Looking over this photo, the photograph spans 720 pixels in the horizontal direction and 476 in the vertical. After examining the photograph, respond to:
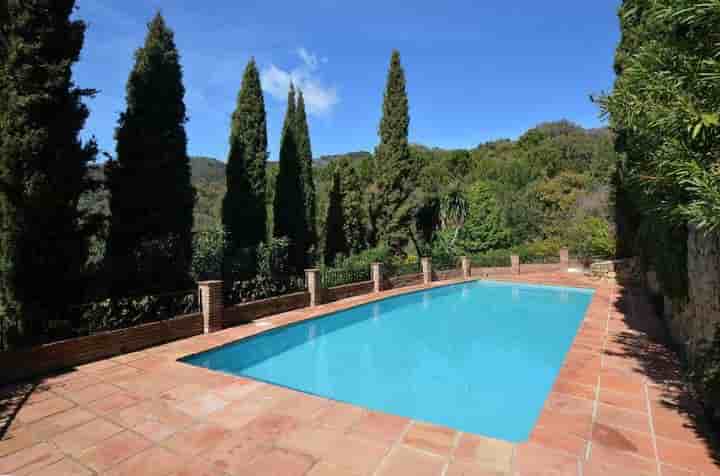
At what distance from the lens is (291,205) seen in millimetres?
14078

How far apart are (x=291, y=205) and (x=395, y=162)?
684 cm

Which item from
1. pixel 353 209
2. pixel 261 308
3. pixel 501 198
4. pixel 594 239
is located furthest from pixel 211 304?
pixel 501 198

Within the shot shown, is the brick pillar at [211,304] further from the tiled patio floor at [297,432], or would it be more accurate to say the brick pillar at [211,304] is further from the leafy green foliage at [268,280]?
the tiled patio floor at [297,432]

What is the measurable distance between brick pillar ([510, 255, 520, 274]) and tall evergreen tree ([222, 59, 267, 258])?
14.8 metres

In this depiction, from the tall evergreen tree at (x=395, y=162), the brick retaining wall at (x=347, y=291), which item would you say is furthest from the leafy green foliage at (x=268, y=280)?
the tall evergreen tree at (x=395, y=162)

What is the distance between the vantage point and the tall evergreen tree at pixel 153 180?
822cm

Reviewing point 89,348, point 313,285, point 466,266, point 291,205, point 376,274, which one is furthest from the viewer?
point 466,266

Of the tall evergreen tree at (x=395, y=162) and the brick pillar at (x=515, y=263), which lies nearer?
the tall evergreen tree at (x=395, y=162)

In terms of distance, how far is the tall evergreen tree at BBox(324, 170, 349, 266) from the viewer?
1938 centimetres

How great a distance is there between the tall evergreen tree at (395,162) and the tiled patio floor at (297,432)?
13280 millimetres

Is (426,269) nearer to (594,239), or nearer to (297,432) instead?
(594,239)

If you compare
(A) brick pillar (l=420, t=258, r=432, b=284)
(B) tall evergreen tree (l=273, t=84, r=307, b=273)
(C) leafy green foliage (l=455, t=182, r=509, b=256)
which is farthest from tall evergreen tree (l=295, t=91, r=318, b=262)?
(C) leafy green foliage (l=455, t=182, r=509, b=256)

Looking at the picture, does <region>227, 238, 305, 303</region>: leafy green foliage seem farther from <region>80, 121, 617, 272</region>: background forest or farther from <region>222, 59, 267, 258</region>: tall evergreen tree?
<region>80, 121, 617, 272</region>: background forest

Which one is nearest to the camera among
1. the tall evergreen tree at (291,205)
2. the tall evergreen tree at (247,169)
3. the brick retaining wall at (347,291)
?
the brick retaining wall at (347,291)
